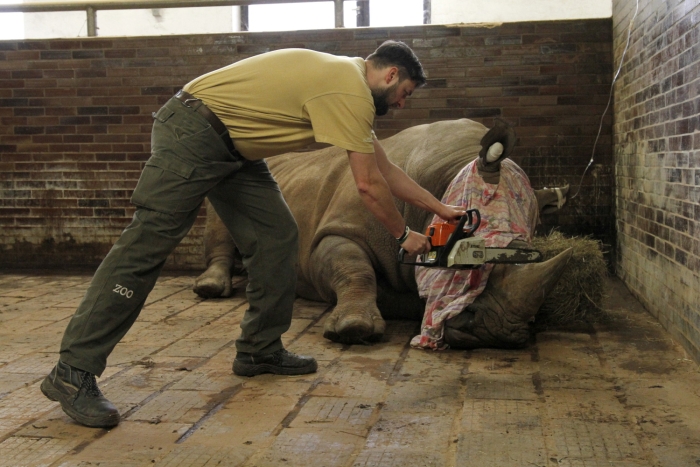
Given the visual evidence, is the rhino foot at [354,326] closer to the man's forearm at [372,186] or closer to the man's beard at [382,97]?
the man's forearm at [372,186]

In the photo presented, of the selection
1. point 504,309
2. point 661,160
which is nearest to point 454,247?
point 504,309

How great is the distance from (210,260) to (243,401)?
3322 mm

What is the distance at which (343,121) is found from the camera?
3.35 m

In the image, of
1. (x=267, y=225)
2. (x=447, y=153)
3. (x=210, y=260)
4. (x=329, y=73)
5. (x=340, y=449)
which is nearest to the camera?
(x=340, y=449)

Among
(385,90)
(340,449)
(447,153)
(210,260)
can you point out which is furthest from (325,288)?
(340,449)

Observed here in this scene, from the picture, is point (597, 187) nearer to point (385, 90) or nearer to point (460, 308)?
point (460, 308)

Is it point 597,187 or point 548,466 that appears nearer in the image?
point 548,466

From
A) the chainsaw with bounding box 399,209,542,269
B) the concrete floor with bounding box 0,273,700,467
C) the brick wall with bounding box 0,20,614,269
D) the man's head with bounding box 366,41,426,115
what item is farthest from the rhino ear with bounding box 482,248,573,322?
the brick wall with bounding box 0,20,614,269

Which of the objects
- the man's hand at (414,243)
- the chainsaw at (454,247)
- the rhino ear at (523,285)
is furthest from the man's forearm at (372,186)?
the rhino ear at (523,285)

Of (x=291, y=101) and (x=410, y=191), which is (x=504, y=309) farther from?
(x=291, y=101)

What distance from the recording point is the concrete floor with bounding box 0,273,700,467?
291 cm

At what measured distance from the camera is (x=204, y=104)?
11.7ft

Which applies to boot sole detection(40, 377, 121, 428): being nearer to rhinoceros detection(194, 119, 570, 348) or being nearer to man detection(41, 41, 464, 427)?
man detection(41, 41, 464, 427)

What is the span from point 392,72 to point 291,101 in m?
0.47
